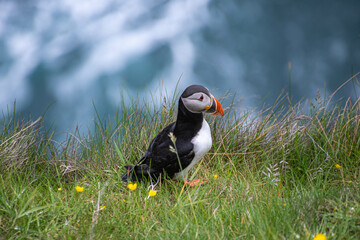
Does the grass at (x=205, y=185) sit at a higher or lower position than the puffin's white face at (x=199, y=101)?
lower

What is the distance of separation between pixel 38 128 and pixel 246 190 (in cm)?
278

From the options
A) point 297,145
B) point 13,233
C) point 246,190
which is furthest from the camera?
point 297,145

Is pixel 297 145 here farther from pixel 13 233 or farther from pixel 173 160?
pixel 13 233

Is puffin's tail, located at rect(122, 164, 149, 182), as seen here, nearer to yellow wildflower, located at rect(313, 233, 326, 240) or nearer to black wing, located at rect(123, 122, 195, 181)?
black wing, located at rect(123, 122, 195, 181)

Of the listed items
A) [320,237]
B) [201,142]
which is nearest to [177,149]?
[201,142]

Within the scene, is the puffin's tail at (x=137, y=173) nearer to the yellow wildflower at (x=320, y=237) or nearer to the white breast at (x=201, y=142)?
the white breast at (x=201, y=142)

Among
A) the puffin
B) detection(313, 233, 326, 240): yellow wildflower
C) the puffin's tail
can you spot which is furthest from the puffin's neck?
detection(313, 233, 326, 240): yellow wildflower

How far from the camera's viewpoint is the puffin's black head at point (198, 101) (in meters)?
3.04

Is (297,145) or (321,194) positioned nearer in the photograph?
(321,194)

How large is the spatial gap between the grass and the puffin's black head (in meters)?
0.52

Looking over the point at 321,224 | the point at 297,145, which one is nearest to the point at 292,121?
the point at 297,145

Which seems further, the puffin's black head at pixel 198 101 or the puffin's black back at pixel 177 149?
the puffin's black back at pixel 177 149

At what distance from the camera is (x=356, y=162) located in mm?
3561

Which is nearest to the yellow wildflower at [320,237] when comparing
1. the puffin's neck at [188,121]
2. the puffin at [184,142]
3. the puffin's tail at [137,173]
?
the puffin at [184,142]
